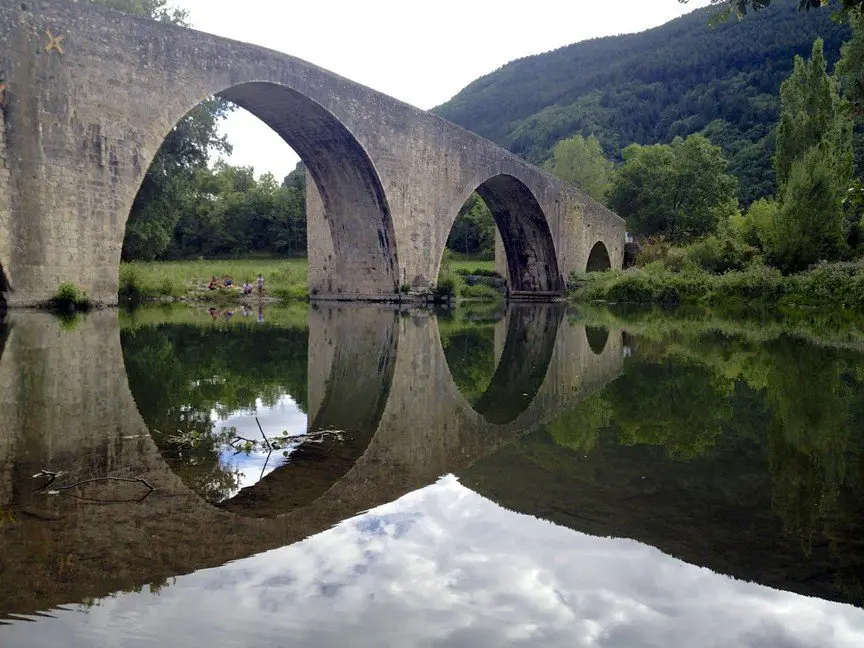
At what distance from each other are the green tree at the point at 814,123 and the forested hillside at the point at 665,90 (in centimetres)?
3257

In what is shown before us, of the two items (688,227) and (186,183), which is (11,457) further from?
(688,227)

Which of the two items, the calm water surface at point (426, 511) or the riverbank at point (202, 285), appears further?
the riverbank at point (202, 285)

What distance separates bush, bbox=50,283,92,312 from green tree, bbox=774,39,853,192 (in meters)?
24.9

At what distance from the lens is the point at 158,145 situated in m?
14.3

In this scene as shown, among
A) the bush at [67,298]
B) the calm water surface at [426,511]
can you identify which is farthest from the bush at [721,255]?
the calm water surface at [426,511]

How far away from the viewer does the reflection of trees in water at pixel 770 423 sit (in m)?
2.88

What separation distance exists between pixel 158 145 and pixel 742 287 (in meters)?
18.4

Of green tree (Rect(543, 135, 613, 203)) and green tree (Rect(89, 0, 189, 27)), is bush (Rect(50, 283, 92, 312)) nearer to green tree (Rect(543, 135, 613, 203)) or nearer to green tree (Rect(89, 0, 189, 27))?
green tree (Rect(89, 0, 189, 27))

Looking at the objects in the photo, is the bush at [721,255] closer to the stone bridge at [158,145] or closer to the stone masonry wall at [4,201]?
the stone bridge at [158,145]

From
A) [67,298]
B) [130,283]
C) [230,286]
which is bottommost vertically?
[67,298]

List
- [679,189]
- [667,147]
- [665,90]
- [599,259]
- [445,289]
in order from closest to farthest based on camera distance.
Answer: [445,289]
[599,259]
[679,189]
[667,147]
[665,90]

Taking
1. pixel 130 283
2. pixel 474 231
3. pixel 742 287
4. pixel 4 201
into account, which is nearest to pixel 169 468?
pixel 4 201

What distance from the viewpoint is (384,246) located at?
69.8 ft

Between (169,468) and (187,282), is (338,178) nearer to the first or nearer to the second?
(187,282)
